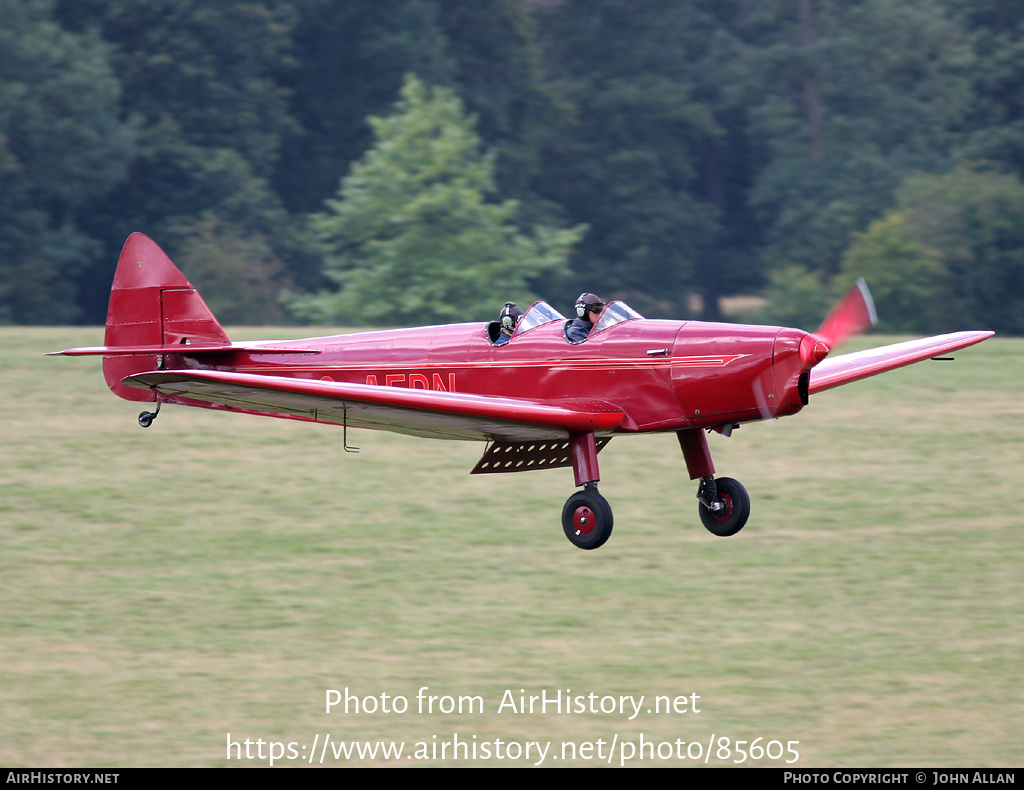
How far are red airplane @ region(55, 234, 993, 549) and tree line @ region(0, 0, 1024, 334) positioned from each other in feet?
133

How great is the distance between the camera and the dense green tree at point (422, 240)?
56.8m

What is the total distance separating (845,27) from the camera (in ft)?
254

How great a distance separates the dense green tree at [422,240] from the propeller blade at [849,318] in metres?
41.5

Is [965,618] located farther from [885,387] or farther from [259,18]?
[259,18]

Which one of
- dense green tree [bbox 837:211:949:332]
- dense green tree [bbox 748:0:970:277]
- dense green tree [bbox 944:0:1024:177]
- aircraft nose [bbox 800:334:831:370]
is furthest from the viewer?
dense green tree [bbox 748:0:970:277]

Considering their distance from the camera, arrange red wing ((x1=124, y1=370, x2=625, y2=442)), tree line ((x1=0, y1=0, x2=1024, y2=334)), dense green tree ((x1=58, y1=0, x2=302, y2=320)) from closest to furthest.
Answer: red wing ((x1=124, y1=370, x2=625, y2=442))
tree line ((x1=0, y1=0, x2=1024, y2=334))
dense green tree ((x1=58, y1=0, x2=302, y2=320))

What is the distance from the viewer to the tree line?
201 ft

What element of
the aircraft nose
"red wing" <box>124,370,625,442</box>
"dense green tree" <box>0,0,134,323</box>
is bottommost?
"red wing" <box>124,370,625,442</box>

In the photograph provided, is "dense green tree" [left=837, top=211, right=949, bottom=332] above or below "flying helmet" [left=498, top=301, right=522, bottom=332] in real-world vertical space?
above

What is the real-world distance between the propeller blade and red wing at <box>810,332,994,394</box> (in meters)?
0.69

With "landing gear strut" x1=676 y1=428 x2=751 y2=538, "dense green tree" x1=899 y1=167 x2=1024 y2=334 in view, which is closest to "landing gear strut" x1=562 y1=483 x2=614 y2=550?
"landing gear strut" x1=676 y1=428 x2=751 y2=538

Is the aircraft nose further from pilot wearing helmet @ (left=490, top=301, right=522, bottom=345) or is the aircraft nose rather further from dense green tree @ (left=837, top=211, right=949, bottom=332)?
dense green tree @ (left=837, top=211, right=949, bottom=332)

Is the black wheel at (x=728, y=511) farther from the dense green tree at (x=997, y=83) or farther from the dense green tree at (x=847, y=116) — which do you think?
the dense green tree at (x=997, y=83)

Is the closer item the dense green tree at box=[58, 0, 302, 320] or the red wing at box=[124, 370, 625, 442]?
the red wing at box=[124, 370, 625, 442]
